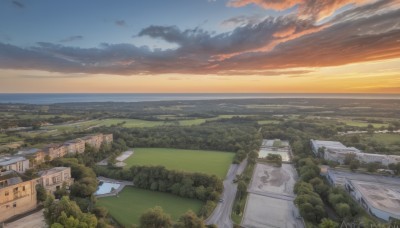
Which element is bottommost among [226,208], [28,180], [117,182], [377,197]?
[117,182]

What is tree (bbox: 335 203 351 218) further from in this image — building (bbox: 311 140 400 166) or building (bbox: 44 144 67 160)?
building (bbox: 44 144 67 160)

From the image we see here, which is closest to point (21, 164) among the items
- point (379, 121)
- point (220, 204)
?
point (220, 204)

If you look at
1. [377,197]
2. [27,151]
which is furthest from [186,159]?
[377,197]

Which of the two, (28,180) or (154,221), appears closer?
(154,221)

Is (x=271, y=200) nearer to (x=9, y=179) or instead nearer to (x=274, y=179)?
(x=274, y=179)

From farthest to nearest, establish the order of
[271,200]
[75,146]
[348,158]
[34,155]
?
[75,146]
[348,158]
[34,155]
[271,200]

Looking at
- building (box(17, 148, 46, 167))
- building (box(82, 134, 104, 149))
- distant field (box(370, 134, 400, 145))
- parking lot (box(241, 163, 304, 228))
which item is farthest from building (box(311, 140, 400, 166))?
building (box(17, 148, 46, 167))

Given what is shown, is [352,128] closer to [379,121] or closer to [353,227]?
[379,121]
